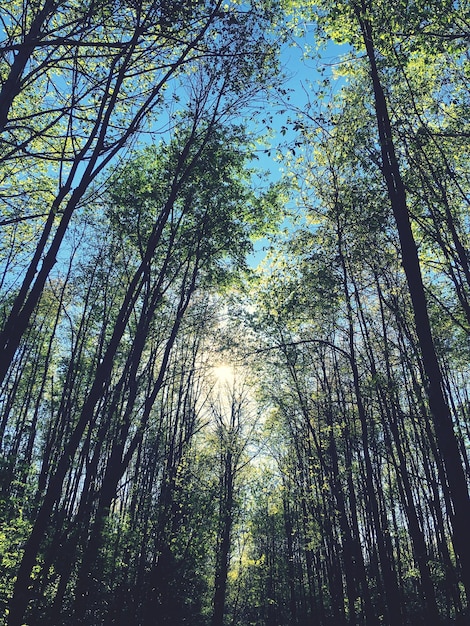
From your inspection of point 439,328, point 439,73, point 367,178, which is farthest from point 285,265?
point 439,73

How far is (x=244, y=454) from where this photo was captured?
77.7 ft

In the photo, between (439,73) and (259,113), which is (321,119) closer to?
(259,113)

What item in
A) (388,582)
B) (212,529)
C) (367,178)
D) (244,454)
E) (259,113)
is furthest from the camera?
(244,454)

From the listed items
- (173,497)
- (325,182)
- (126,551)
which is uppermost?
(325,182)

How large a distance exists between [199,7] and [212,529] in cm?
1192

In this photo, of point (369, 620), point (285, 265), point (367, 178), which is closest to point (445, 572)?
point (369, 620)

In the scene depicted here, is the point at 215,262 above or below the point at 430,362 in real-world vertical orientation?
above

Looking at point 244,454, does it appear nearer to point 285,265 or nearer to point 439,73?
point 285,265

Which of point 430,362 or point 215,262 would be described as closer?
point 430,362

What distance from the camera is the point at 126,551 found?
9.80m

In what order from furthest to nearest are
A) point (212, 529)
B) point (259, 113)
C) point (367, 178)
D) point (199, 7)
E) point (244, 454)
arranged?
point (244, 454), point (212, 529), point (367, 178), point (259, 113), point (199, 7)

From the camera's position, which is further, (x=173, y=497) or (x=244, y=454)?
(x=244, y=454)

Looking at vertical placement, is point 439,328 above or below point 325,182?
below

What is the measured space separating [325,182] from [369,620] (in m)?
11.8
